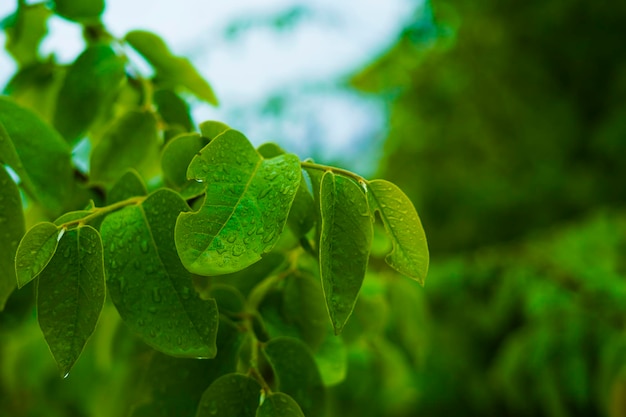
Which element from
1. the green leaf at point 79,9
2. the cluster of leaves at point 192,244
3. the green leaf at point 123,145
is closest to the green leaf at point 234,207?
the cluster of leaves at point 192,244

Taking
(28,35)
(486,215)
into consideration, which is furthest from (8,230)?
(486,215)

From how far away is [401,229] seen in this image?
1.31 feet

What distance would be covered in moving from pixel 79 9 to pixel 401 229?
43cm

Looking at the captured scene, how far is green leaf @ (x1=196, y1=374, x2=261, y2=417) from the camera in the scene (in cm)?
39

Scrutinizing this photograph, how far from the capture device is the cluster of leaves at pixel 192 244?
1.16 ft

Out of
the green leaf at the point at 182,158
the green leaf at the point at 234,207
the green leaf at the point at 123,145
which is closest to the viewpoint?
the green leaf at the point at 234,207

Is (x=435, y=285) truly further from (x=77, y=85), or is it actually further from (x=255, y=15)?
(x=255, y=15)

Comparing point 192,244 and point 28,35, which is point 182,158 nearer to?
point 192,244

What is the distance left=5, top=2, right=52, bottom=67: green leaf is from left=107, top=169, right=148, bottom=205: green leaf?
0.29m

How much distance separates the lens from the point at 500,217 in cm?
247

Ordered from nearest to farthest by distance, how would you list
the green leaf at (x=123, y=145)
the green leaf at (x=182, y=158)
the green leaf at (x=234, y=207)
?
the green leaf at (x=234, y=207) → the green leaf at (x=182, y=158) → the green leaf at (x=123, y=145)

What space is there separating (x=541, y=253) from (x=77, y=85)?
1248 millimetres

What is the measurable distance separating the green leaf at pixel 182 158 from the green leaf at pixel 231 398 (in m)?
0.13

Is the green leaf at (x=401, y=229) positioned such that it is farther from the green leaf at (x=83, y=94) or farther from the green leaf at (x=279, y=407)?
the green leaf at (x=83, y=94)
